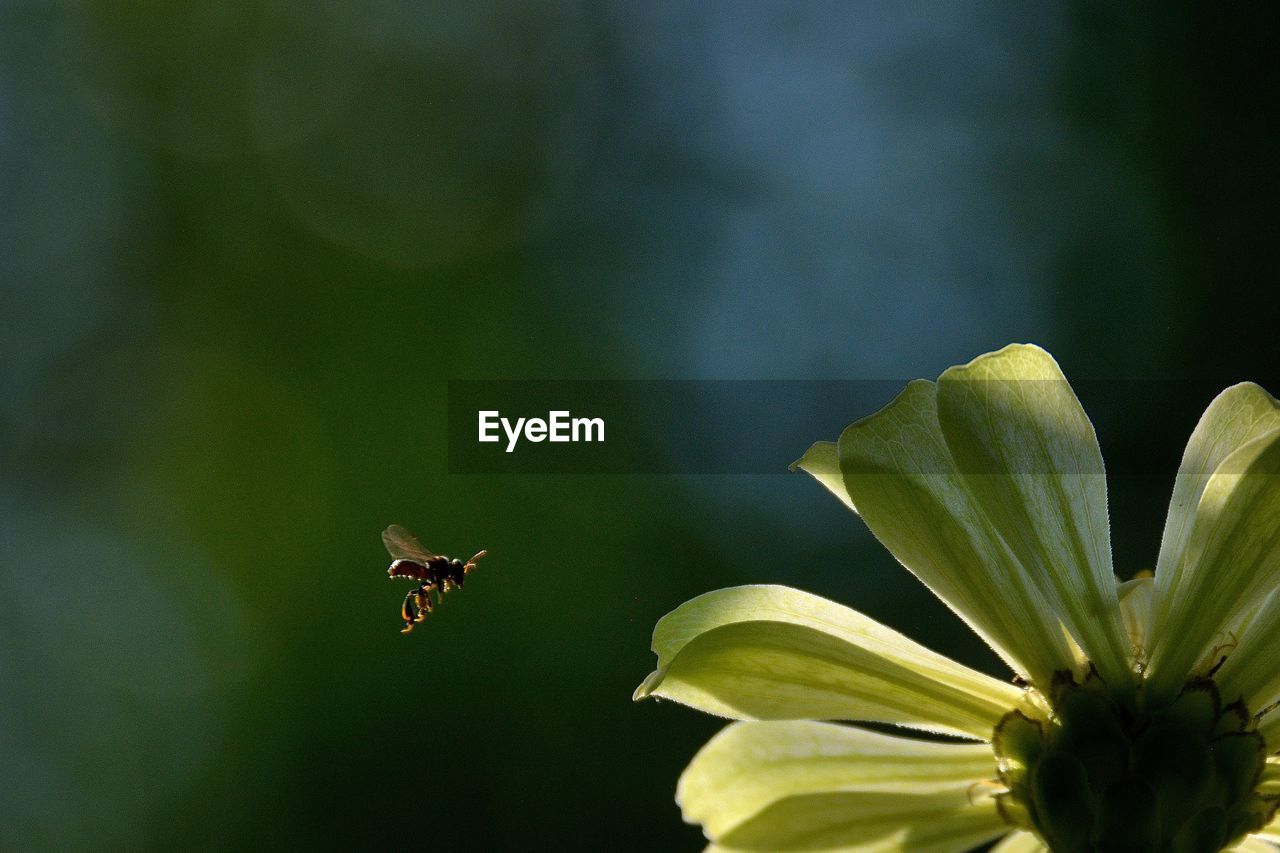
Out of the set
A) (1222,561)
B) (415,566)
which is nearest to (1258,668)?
(1222,561)

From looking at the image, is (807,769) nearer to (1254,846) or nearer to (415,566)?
(1254,846)

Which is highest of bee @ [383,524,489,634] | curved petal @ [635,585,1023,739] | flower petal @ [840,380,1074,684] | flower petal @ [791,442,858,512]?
bee @ [383,524,489,634]

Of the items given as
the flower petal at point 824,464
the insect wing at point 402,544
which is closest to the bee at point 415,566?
the insect wing at point 402,544

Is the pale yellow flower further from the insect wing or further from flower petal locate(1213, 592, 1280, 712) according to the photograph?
the insect wing

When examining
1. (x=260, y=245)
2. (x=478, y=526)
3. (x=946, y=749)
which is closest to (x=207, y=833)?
(x=478, y=526)

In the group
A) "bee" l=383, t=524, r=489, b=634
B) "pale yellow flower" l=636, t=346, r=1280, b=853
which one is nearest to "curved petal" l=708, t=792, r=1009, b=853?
"pale yellow flower" l=636, t=346, r=1280, b=853

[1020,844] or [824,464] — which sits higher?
[824,464]
